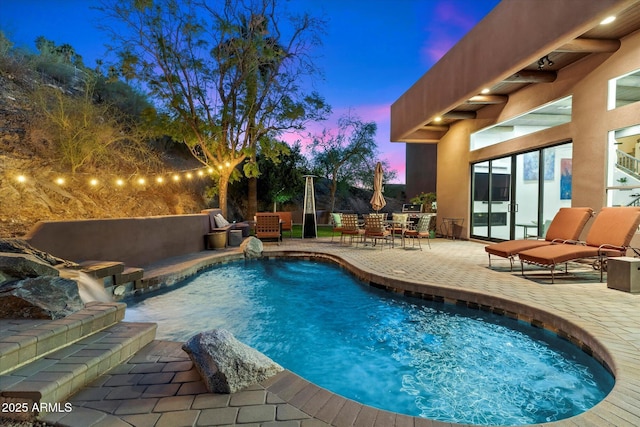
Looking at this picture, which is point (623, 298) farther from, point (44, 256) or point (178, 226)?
point (178, 226)

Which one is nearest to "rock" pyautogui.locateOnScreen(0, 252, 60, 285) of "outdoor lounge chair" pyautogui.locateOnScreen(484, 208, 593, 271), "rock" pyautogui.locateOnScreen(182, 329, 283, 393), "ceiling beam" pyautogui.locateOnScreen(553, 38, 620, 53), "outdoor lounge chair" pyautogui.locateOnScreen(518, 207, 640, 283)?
"rock" pyautogui.locateOnScreen(182, 329, 283, 393)

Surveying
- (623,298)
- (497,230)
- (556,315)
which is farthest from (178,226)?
(497,230)

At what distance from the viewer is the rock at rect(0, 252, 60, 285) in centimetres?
332

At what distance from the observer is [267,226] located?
34.9 ft

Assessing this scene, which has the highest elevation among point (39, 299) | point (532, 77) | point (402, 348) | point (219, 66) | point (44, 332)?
point (219, 66)

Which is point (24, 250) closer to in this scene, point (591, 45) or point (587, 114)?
point (591, 45)

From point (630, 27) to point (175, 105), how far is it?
11.4 meters

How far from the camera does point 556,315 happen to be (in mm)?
3613

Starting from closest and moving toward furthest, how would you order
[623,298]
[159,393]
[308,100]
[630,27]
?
[159,393] → [623,298] → [630,27] → [308,100]

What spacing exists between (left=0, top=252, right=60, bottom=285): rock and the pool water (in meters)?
1.33

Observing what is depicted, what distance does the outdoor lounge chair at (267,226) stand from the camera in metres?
10.5

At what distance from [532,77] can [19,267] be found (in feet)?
30.2

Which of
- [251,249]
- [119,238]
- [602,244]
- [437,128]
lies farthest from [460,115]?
[119,238]

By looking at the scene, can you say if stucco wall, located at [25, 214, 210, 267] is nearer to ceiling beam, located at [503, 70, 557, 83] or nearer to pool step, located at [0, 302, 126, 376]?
pool step, located at [0, 302, 126, 376]
